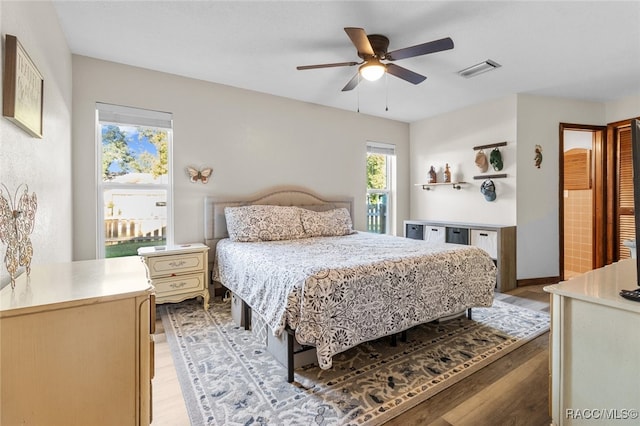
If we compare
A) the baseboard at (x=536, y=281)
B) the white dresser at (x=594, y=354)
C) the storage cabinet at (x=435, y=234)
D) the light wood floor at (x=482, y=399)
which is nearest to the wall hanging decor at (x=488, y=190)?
the storage cabinet at (x=435, y=234)

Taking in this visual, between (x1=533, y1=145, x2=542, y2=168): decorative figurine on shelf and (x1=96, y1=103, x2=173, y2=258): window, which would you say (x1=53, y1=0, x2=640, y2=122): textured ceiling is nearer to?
(x1=96, y1=103, x2=173, y2=258): window

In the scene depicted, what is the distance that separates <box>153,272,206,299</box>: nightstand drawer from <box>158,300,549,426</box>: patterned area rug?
28 cm

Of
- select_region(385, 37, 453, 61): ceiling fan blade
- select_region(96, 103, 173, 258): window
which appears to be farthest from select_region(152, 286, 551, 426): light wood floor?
select_region(385, 37, 453, 61): ceiling fan blade

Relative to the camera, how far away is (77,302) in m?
0.99

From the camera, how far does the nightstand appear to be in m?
2.91

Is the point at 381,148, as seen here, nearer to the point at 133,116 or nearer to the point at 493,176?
the point at 493,176

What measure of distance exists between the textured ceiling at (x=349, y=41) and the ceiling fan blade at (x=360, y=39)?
0.25 meters

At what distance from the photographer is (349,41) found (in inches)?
103

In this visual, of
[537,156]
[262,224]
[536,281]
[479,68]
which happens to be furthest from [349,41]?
[536,281]

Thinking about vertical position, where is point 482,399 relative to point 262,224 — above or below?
below

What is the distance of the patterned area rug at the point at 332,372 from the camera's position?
1.63 meters

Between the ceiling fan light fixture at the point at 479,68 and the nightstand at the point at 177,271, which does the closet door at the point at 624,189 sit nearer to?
the ceiling fan light fixture at the point at 479,68

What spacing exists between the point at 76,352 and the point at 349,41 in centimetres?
276

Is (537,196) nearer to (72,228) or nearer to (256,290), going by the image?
(256,290)
